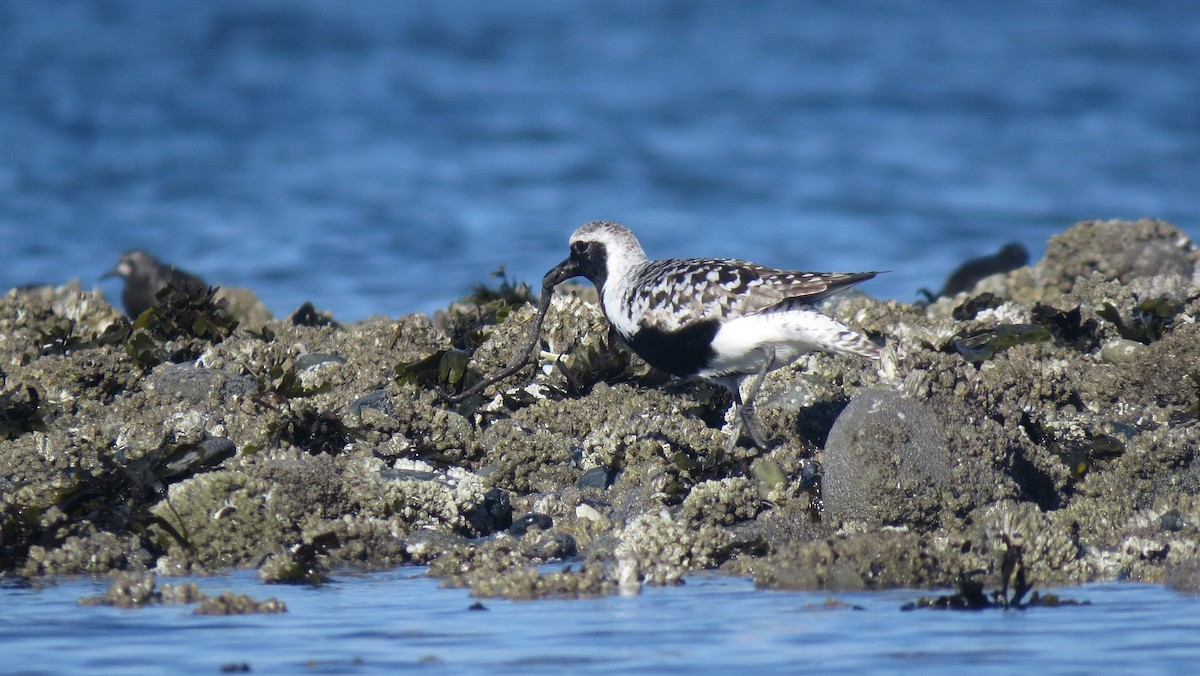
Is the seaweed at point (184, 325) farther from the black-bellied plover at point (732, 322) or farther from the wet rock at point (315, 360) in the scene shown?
the black-bellied plover at point (732, 322)

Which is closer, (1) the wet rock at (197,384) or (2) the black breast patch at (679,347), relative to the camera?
(2) the black breast patch at (679,347)

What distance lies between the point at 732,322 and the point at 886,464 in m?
1.99

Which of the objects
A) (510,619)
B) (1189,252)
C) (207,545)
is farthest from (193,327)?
(1189,252)

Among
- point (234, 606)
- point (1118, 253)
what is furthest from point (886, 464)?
point (1118, 253)

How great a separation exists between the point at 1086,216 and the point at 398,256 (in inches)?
537

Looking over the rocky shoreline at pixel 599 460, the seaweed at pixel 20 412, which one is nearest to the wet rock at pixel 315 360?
the rocky shoreline at pixel 599 460

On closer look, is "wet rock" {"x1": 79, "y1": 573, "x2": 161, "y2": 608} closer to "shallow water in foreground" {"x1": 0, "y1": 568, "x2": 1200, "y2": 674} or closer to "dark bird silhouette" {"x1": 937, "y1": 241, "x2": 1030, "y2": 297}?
"shallow water in foreground" {"x1": 0, "y1": 568, "x2": 1200, "y2": 674}

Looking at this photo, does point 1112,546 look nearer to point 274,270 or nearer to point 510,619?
point 510,619

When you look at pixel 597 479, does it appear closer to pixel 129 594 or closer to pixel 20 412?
pixel 129 594

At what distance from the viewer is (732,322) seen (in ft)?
31.9

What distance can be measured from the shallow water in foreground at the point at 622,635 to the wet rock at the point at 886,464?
1046 millimetres

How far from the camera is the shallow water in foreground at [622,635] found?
19.6 feet

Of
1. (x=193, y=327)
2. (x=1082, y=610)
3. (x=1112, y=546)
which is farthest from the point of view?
(x=193, y=327)

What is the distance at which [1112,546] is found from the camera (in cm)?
785
